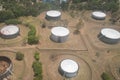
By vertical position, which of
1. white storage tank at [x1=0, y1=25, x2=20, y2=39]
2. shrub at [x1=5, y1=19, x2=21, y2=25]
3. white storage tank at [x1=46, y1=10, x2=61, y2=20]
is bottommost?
white storage tank at [x1=0, y1=25, x2=20, y2=39]

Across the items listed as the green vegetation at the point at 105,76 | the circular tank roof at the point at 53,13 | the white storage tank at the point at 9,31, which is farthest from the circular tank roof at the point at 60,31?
the green vegetation at the point at 105,76

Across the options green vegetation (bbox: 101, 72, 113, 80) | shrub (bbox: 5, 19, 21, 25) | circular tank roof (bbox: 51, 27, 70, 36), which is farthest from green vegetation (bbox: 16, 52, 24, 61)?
green vegetation (bbox: 101, 72, 113, 80)

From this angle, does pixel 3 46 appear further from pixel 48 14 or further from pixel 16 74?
pixel 48 14

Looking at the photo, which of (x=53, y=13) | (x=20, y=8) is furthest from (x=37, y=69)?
(x=20, y=8)

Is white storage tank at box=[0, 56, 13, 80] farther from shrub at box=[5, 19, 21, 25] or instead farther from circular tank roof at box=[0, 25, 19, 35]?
shrub at box=[5, 19, 21, 25]

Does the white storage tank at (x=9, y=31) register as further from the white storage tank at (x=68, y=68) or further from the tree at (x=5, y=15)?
the white storage tank at (x=68, y=68)
